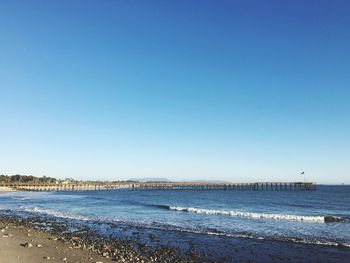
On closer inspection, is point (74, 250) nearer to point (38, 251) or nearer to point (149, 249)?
point (38, 251)

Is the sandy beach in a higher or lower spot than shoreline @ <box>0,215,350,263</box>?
higher

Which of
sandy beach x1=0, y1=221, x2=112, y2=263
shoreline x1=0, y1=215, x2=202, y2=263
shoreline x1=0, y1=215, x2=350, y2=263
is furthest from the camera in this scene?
shoreline x1=0, y1=215, x2=350, y2=263

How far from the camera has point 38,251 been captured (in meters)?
17.4

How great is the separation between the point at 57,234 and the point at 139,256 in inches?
341

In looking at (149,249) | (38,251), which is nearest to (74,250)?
(38,251)

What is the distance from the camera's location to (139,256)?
1741 centimetres

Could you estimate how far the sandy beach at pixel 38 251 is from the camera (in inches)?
621

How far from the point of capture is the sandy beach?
15.8m

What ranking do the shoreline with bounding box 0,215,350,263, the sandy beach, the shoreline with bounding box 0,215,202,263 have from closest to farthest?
the sandy beach → the shoreline with bounding box 0,215,202,263 → the shoreline with bounding box 0,215,350,263

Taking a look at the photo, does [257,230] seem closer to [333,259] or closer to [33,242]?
[333,259]

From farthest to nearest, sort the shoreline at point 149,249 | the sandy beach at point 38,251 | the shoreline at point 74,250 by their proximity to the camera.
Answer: the shoreline at point 149,249 < the shoreline at point 74,250 < the sandy beach at point 38,251

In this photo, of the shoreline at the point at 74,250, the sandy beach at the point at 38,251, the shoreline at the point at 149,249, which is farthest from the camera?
the shoreline at the point at 149,249

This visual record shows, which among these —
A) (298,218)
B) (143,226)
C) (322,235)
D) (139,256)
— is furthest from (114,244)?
(298,218)

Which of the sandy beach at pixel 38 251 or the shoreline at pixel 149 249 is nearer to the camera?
the sandy beach at pixel 38 251
